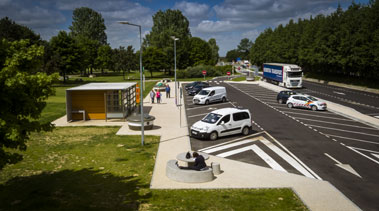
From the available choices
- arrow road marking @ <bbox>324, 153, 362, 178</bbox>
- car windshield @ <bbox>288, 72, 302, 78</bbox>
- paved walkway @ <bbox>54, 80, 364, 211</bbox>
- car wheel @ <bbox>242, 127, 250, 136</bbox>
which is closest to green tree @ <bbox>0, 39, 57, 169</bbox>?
paved walkway @ <bbox>54, 80, 364, 211</bbox>

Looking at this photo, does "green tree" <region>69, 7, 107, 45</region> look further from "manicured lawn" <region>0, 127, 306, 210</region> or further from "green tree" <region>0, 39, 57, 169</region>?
"green tree" <region>0, 39, 57, 169</region>

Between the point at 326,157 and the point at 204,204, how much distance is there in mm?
8566

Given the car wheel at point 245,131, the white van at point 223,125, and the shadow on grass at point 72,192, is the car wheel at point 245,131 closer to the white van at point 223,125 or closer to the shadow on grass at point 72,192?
the white van at point 223,125

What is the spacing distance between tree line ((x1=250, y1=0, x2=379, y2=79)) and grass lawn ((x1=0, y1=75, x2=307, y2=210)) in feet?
132

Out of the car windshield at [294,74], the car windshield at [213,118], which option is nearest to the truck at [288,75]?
the car windshield at [294,74]

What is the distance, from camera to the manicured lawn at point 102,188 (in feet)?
35.0

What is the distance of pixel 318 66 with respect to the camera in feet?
233

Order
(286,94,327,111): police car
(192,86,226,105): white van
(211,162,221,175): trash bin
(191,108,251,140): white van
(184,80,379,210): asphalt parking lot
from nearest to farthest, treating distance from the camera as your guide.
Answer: (184,80,379,210): asphalt parking lot → (211,162,221,175): trash bin → (191,108,251,140): white van → (286,94,327,111): police car → (192,86,226,105): white van

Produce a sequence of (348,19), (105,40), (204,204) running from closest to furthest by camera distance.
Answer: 1. (204,204)
2. (348,19)
3. (105,40)

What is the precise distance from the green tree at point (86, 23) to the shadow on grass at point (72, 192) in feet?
346

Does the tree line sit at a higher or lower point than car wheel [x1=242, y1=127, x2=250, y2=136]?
higher

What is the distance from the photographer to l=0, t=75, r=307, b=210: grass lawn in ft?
35.0

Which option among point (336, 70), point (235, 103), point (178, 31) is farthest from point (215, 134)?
point (178, 31)

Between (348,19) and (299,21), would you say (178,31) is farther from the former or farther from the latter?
(348,19)
